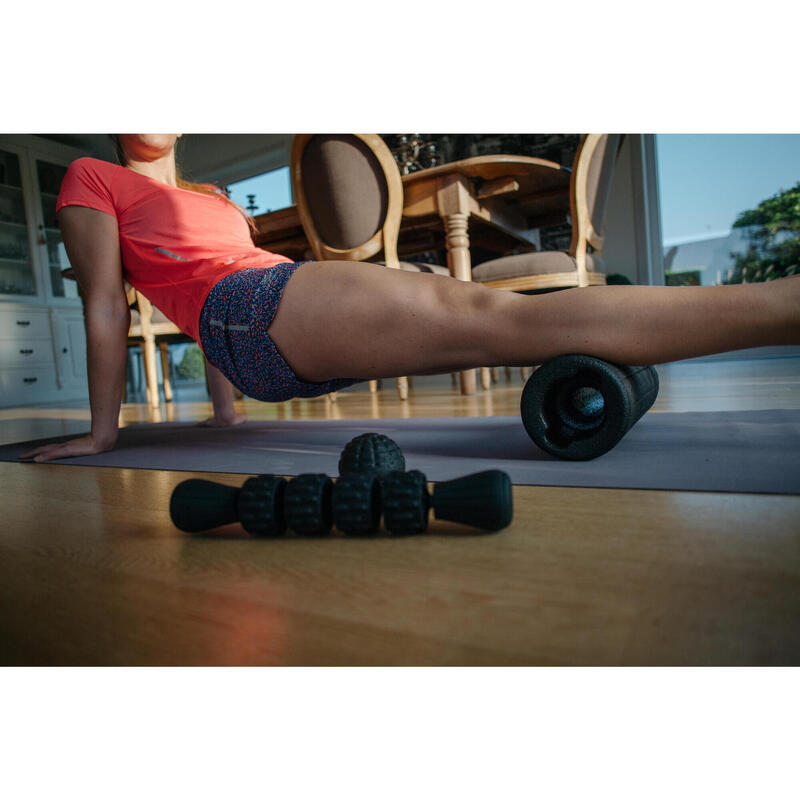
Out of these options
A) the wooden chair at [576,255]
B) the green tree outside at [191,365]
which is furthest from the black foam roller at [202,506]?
the green tree outside at [191,365]

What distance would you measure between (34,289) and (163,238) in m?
5.12

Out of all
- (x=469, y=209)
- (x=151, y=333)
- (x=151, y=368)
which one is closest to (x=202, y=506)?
(x=469, y=209)

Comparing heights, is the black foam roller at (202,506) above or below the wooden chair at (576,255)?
below

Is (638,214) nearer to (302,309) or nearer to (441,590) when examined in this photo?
(302,309)

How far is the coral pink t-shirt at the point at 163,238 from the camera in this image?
4.10 ft

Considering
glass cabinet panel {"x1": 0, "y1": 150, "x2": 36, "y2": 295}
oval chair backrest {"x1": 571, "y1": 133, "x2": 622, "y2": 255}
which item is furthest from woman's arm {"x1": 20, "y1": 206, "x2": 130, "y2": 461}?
glass cabinet panel {"x1": 0, "y1": 150, "x2": 36, "y2": 295}

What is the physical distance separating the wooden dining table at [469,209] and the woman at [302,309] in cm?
99

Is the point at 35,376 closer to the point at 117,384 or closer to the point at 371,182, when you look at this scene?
the point at 371,182

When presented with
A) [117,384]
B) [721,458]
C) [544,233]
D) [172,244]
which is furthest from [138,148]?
[544,233]

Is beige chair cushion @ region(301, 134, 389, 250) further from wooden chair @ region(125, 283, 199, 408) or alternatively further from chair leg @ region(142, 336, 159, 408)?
chair leg @ region(142, 336, 159, 408)

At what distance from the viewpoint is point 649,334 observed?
88cm

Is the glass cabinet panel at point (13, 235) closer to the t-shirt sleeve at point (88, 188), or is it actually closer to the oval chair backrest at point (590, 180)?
the t-shirt sleeve at point (88, 188)

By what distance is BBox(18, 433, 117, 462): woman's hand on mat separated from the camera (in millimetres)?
1272

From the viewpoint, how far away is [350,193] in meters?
2.41
